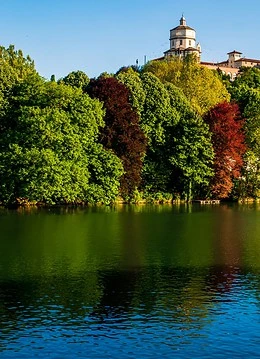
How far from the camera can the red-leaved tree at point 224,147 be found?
2761 inches

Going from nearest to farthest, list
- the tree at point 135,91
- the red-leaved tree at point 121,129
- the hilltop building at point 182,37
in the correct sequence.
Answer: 1. the red-leaved tree at point 121,129
2. the tree at point 135,91
3. the hilltop building at point 182,37

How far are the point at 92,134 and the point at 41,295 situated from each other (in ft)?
122

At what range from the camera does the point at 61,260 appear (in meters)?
30.3

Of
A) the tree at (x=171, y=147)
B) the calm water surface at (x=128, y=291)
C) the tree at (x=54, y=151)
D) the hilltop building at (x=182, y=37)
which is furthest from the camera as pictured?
the hilltop building at (x=182, y=37)

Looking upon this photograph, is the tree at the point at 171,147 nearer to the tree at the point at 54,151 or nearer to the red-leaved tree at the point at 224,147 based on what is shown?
the red-leaved tree at the point at 224,147

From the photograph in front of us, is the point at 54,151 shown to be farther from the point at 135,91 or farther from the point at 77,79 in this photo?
the point at 135,91

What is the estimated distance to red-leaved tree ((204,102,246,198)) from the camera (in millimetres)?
70125

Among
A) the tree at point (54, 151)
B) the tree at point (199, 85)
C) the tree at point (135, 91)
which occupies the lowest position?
the tree at point (54, 151)

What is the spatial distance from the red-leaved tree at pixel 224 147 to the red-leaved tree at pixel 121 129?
10.4 m

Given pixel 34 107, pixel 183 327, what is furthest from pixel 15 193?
pixel 183 327

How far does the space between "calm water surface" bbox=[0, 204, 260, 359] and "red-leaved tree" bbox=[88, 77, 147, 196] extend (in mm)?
20142

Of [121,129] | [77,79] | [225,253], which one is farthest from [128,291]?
[77,79]

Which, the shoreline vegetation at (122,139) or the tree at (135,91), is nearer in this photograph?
the shoreline vegetation at (122,139)

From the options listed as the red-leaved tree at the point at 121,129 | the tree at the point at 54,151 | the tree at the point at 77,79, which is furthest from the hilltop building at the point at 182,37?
the tree at the point at 54,151
